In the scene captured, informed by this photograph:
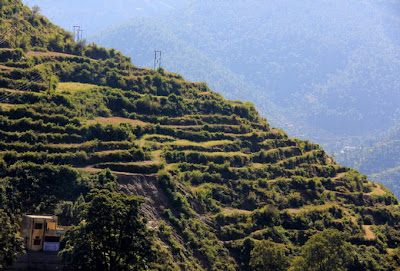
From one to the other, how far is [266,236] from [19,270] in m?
27.8

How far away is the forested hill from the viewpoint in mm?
59375

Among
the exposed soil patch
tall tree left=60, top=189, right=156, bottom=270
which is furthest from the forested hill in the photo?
the exposed soil patch

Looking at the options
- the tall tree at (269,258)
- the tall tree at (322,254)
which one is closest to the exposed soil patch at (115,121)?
the tall tree at (269,258)

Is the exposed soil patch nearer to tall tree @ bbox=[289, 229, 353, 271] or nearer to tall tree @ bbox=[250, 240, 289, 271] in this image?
tall tree @ bbox=[250, 240, 289, 271]

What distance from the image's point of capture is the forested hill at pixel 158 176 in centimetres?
5938

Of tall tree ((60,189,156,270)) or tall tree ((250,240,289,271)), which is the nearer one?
tall tree ((60,189,156,270))

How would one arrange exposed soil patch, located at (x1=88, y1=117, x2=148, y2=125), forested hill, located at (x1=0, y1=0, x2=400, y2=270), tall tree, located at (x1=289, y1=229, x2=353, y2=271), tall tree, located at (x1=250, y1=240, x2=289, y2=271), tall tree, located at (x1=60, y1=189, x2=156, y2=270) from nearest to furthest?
tall tree, located at (x1=60, y1=189, x2=156, y2=270), forested hill, located at (x1=0, y1=0, x2=400, y2=270), tall tree, located at (x1=289, y1=229, x2=353, y2=271), tall tree, located at (x1=250, y1=240, x2=289, y2=271), exposed soil patch, located at (x1=88, y1=117, x2=148, y2=125)

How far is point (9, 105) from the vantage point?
2817 inches

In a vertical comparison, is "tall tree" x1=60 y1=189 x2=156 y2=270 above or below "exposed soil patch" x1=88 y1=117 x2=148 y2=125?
below

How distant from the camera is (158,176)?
70.8 metres

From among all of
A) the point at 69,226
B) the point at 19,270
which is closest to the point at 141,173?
the point at 69,226

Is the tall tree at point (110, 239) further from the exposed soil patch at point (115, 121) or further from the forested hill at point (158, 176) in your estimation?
the exposed soil patch at point (115, 121)

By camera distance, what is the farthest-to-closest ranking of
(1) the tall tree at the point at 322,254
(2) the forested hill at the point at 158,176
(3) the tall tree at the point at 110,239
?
(1) the tall tree at the point at 322,254 < (2) the forested hill at the point at 158,176 < (3) the tall tree at the point at 110,239

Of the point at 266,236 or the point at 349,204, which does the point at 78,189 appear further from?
the point at 349,204
